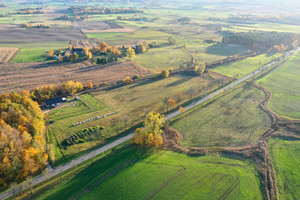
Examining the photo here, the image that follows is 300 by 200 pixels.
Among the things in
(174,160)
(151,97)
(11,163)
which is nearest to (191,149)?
(174,160)

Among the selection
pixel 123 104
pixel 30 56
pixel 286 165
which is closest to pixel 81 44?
pixel 30 56

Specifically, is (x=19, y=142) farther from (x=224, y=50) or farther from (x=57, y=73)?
(x=224, y=50)

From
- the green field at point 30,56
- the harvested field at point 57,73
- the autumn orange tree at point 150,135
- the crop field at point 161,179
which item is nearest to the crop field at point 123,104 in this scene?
the autumn orange tree at point 150,135

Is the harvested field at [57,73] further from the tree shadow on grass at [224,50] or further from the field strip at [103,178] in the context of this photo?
the tree shadow on grass at [224,50]

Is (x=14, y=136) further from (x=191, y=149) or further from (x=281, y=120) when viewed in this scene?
(x=281, y=120)

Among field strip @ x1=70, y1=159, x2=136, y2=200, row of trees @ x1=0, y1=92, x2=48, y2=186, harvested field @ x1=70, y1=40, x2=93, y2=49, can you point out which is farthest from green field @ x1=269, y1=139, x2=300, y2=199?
harvested field @ x1=70, y1=40, x2=93, y2=49

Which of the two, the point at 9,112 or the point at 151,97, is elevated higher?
the point at 9,112
